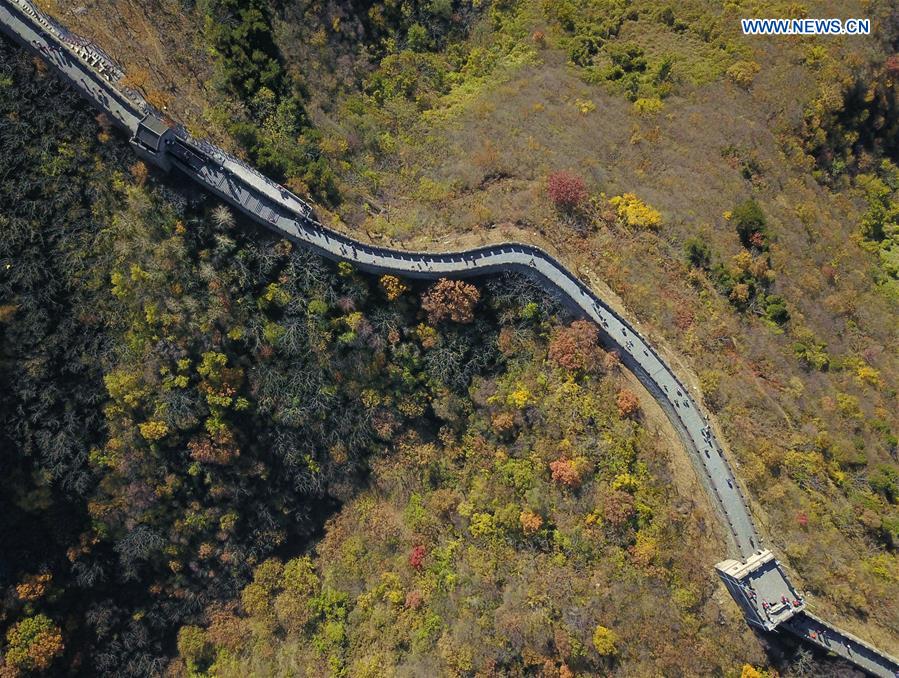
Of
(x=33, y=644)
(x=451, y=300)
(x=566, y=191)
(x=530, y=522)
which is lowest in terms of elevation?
(x=530, y=522)

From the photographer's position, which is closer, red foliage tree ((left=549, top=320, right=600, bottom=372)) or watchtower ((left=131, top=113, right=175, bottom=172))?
watchtower ((left=131, top=113, right=175, bottom=172))

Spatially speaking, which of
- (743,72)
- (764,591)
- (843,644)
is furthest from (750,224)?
(843,644)

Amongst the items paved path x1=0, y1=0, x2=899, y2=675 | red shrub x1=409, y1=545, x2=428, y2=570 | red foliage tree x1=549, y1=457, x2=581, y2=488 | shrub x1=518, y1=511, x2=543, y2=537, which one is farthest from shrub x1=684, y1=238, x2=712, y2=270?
red shrub x1=409, y1=545, x2=428, y2=570

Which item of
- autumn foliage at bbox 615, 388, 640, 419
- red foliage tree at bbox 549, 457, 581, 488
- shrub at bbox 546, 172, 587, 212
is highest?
shrub at bbox 546, 172, 587, 212

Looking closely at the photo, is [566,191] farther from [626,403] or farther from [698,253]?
[626,403]

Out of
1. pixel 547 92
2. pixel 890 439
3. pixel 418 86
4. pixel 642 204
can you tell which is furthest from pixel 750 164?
pixel 418 86

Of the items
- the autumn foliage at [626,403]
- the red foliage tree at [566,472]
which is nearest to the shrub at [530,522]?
the red foliage tree at [566,472]

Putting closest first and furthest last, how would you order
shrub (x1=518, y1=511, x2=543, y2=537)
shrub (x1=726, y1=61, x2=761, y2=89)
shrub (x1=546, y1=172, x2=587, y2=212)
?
1. shrub (x1=518, y1=511, x2=543, y2=537)
2. shrub (x1=546, y1=172, x2=587, y2=212)
3. shrub (x1=726, y1=61, x2=761, y2=89)
